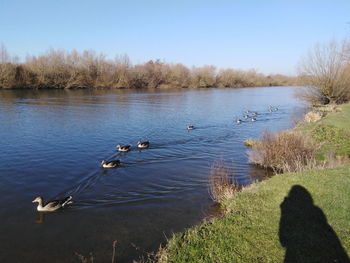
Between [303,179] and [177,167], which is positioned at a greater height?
[303,179]

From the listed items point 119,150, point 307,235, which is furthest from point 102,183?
point 307,235

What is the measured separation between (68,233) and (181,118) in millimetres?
23291

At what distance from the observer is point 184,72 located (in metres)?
98.7

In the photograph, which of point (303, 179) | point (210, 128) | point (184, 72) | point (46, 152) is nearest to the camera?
point (303, 179)

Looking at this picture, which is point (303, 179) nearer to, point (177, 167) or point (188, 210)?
point (188, 210)

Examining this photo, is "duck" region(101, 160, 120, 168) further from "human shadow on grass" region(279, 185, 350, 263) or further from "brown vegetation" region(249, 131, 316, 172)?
"human shadow on grass" region(279, 185, 350, 263)

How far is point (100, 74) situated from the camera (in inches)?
3253

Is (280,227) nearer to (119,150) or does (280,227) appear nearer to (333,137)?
(119,150)

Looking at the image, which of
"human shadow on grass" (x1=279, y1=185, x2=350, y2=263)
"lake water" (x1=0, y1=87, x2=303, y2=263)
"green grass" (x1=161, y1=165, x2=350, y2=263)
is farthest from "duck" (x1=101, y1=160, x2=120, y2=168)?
"human shadow on grass" (x1=279, y1=185, x2=350, y2=263)

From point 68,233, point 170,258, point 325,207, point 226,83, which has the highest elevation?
point 226,83

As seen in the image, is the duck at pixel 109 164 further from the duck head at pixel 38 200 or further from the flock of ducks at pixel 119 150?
the duck head at pixel 38 200

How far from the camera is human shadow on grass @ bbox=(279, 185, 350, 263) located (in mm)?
5613

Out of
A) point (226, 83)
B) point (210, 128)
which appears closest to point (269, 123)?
point (210, 128)

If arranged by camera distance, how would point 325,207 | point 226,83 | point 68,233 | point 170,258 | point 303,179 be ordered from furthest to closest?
1. point 226,83
2. point 303,179
3. point 68,233
4. point 325,207
5. point 170,258
